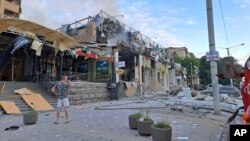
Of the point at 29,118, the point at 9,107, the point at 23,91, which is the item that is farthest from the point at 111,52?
the point at 29,118

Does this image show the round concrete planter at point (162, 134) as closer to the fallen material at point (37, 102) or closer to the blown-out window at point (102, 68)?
the fallen material at point (37, 102)

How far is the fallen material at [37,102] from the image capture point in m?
13.8

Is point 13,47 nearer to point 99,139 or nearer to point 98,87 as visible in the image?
point 98,87

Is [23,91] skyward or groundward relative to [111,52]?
groundward

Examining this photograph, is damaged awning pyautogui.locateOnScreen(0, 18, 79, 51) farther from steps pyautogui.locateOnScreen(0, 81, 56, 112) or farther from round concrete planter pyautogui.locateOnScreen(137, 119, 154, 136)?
steps pyautogui.locateOnScreen(0, 81, 56, 112)

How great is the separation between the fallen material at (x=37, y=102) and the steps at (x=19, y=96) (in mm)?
235

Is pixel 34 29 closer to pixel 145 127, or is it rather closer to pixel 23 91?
pixel 145 127

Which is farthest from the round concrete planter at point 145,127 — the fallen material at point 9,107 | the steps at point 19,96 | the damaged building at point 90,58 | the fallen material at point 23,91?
the fallen material at point 23,91

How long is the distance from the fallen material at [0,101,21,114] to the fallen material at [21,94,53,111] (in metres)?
1.01

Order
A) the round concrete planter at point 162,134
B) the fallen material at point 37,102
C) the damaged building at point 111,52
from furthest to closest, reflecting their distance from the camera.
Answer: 1. the damaged building at point 111,52
2. the fallen material at point 37,102
3. the round concrete planter at point 162,134

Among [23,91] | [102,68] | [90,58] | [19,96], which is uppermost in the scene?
[90,58]

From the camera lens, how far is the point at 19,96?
47.3 feet

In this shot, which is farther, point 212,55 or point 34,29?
point 212,55

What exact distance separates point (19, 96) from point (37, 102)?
1089 mm
